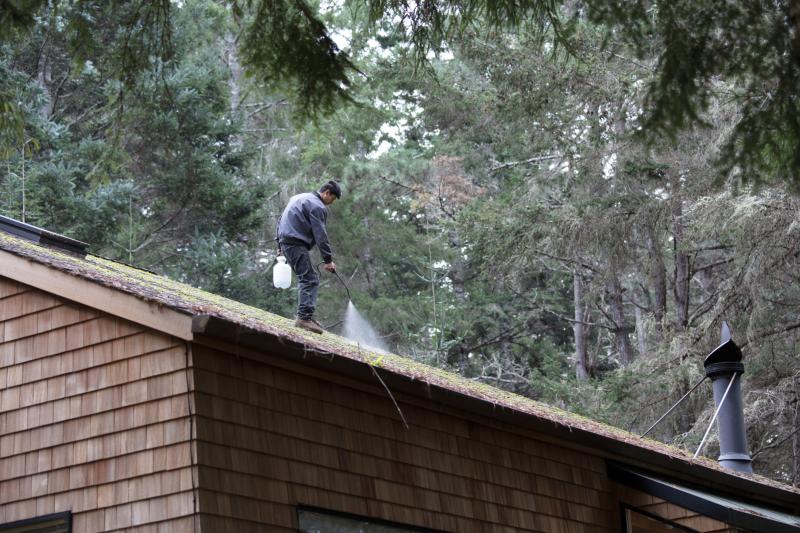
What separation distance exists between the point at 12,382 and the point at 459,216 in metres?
14.0

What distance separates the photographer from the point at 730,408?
42.6 ft

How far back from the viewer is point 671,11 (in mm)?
6914

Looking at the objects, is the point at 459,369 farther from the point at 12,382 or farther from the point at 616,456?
the point at 12,382

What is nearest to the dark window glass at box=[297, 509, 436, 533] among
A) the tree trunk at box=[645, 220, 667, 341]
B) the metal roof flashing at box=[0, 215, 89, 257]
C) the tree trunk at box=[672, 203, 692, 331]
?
the metal roof flashing at box=[0, 215, 89, 257]

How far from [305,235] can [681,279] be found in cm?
1346

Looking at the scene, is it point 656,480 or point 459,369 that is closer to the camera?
point 656,480

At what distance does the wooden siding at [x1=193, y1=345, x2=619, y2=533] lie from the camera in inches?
280

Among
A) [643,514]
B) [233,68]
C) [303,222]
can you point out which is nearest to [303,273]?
[303,222]

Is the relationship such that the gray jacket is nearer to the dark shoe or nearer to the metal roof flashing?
the dark shoe

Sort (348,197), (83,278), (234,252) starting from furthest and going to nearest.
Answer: (348,197) < (234,252) < (83,278)

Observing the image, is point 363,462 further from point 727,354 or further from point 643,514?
point 727,354

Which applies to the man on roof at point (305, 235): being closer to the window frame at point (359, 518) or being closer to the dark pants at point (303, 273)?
the dark pants at point (303, 273)

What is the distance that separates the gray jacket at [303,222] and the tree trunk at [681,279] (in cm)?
1146

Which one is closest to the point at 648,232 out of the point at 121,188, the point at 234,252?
the point at 234,252
